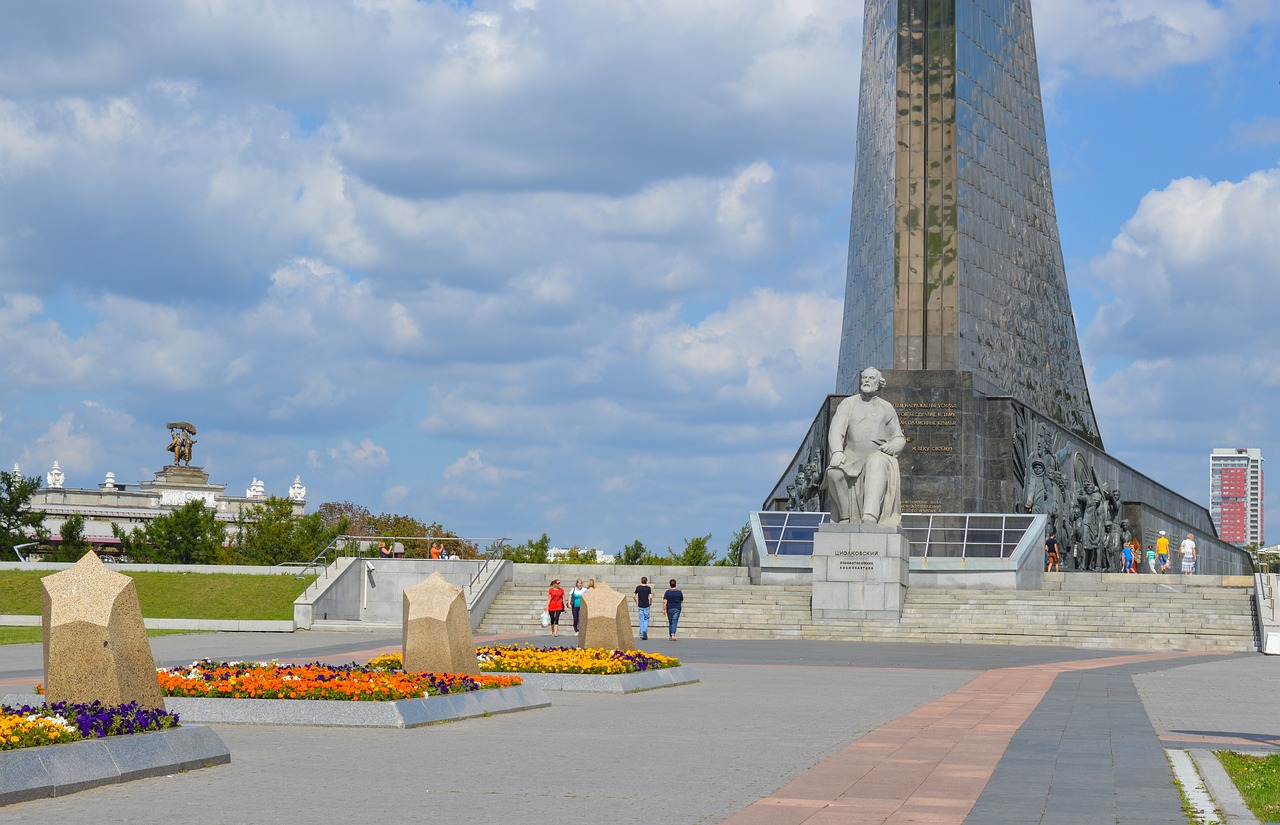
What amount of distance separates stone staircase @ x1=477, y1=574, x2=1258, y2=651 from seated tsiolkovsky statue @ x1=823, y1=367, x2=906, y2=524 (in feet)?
7.48

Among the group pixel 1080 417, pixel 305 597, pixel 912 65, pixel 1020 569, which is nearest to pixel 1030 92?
pixel 912 65

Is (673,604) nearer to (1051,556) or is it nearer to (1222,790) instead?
(1051,556)

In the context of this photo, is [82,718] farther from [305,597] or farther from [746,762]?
[305,597]

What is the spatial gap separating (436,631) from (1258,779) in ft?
27.1

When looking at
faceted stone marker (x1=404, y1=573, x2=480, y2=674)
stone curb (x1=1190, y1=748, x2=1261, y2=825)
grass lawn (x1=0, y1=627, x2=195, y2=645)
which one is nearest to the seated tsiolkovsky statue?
grass lawn (x1=0, y1=627, x2=195, y2=645)

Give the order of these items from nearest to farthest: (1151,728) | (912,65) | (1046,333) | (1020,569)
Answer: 1. (1151,728)
2. (1020,569)
3. (912,65)
4. (1046,333)

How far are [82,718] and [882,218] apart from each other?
148 ft

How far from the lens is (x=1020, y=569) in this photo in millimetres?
36344

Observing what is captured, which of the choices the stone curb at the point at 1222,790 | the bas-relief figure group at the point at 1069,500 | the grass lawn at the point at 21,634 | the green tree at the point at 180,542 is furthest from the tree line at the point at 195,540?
the stone curb at the point at 1222,790

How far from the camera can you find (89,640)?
10.6 metres

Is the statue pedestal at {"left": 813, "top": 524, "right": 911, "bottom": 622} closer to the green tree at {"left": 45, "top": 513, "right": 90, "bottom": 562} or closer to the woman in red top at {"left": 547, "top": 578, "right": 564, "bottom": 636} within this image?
the woman in red top at {"left": 547, "top": 578, "right": 564, "bottom": 636}

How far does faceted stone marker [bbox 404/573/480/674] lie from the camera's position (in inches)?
616

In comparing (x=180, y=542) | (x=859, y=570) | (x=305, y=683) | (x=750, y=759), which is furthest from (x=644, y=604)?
(x=180, y=542)

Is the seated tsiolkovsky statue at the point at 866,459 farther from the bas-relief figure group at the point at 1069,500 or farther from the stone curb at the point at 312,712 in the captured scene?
the stone curb at the point at 312,712
